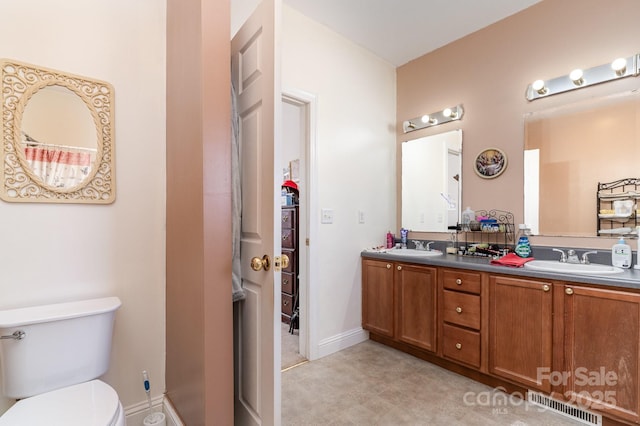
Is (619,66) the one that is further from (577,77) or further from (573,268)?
(573,268)

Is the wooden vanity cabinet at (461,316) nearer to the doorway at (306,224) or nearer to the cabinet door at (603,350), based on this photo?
the cabinet door at (603,350)

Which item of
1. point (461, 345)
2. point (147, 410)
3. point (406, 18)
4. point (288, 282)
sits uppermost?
point (406, 18)

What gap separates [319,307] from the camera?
2521 mm

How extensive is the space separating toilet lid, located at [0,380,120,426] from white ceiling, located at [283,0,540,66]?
8.60 feet

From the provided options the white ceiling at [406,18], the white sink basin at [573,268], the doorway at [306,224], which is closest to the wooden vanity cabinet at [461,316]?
the white sink basin at [573,268]

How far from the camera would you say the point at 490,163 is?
2504 millimetres

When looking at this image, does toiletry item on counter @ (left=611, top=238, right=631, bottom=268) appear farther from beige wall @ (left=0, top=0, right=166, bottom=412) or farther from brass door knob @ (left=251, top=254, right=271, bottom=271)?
beige wall @ (left=0, top=0, right=166, bottom=412)

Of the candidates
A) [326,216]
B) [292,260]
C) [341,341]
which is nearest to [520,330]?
[341,341]

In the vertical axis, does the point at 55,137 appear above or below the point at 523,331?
above

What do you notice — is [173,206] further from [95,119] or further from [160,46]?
[160,46]

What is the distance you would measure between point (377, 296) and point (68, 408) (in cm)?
216

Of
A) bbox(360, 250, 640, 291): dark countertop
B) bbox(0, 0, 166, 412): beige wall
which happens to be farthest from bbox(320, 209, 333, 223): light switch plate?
bbox(0, 0, 166, 412): beige wall

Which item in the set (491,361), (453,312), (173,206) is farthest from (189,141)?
(491,361)

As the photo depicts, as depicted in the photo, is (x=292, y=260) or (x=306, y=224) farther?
(x=292, y=260)
